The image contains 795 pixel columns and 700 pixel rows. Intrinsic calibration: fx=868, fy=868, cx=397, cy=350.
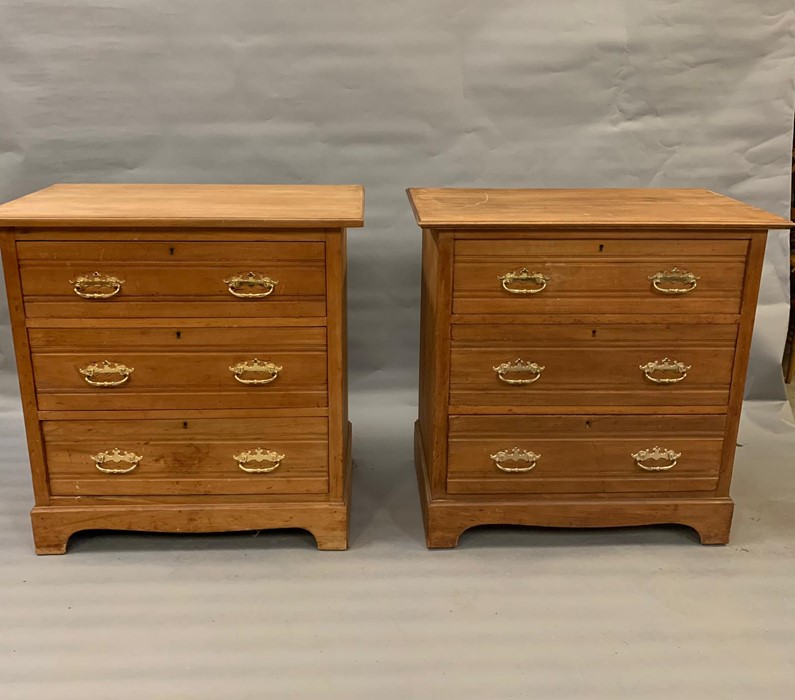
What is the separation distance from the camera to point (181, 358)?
230 centimetres

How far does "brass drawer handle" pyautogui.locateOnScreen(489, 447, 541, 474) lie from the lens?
8.00 feet

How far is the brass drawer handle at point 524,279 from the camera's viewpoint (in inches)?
89.8

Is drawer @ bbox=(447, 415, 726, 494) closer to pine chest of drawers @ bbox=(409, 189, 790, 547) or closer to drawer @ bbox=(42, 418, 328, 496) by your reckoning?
pine chest of drawers @ bbox=(409, 189, 790, 547)

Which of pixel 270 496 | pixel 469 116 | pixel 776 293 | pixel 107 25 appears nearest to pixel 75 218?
pixel 270 496

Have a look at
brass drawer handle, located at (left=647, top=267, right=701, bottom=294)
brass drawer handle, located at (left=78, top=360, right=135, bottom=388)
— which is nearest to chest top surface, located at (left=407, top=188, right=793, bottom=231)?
brass drawer handle, located at (left=647, top=267, right=701, bottom=294)

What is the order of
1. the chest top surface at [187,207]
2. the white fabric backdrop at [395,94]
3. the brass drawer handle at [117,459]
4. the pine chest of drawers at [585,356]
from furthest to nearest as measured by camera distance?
the white fabric backdrop at [395,94], the brass drawer handle at [117,459], the pine chest of drawers at [585,356], the chest top surface at [187,207]

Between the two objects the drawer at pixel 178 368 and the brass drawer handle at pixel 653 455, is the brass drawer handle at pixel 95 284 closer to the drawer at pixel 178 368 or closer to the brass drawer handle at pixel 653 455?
the drawer at pixel 178 368

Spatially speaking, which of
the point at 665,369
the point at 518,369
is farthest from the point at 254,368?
the point at 665,369

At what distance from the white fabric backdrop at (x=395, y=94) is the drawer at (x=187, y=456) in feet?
3.59

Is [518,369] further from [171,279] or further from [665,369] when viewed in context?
[171,279]

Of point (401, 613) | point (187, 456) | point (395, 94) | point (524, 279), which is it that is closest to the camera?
point (401, 613)

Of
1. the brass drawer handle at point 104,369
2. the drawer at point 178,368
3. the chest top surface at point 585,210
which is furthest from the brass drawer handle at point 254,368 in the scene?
the chest top surface at point 585,210

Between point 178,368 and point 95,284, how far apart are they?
0.30 m

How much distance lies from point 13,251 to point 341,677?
4.34 feet
